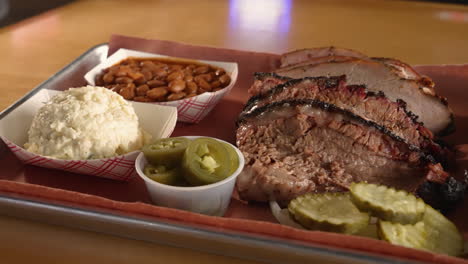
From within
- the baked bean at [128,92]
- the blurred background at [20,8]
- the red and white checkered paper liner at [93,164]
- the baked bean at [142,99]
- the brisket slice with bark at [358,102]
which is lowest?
the blurred background at [20,8]

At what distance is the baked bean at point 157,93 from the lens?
308 centimetres

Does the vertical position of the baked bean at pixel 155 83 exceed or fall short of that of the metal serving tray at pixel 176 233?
it exceeds it

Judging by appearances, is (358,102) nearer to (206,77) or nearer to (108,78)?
(206,77)

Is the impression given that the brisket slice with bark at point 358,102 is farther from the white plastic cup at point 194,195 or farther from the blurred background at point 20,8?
the blurred background at point 20,8

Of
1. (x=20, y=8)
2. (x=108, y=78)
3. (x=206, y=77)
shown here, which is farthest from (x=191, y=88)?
(x=20, y=8)

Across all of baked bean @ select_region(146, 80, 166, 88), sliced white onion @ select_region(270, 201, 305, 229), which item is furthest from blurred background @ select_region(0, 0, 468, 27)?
sliced white onion @ select_region(270, 201, 305, 229)

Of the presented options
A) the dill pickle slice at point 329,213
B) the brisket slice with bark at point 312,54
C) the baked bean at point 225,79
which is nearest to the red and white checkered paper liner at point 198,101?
the baked bean at point 225,79

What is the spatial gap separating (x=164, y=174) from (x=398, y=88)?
1554 mm

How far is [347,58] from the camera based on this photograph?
329 centimetres

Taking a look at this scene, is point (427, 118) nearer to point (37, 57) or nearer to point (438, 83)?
point (438, 83)

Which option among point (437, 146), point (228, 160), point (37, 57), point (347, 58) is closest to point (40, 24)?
point (37, 57)

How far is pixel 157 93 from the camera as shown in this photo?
309 centimetres

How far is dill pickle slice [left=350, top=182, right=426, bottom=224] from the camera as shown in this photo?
6.36ft

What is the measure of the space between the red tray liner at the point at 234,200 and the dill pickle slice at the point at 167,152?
0.21 metres
